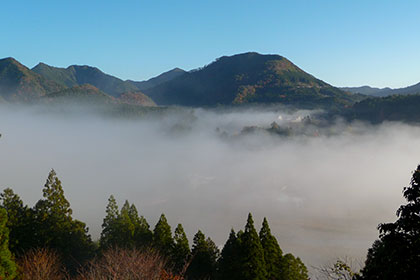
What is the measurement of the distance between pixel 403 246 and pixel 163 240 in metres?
25.0

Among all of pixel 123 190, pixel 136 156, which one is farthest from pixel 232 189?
pixel 136 156

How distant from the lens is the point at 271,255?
1078 inches

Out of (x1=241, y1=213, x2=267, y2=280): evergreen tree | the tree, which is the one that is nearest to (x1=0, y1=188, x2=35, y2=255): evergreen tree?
(x1=241, y1=213, x2=267, y2=280): evergreen tree

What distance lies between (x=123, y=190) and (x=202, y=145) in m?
88.1


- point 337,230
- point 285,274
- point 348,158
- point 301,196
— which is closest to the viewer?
point 285,274

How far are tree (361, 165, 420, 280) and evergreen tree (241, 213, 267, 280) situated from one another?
16.3 metres

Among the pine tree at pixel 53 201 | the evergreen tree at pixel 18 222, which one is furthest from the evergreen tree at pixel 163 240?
the evergreen tree at pixel 18 222

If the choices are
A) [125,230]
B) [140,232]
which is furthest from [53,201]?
[140,232]

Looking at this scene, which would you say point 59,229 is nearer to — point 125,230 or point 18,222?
point 18,222

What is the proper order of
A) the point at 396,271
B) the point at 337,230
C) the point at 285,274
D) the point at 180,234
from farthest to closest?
1. the point at 337,230
2. the point at 180,234
3. the point at 285,274
4. the point at 396,271

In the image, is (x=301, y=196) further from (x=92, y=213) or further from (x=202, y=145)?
(x=202, y=145)

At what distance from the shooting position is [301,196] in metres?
94.9

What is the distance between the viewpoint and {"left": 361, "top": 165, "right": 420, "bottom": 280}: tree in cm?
853

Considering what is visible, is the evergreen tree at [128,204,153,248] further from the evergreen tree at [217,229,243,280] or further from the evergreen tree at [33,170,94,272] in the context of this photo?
the evergreen tree at [217,229,243,280]
